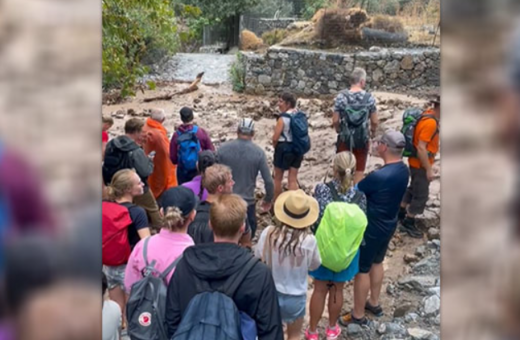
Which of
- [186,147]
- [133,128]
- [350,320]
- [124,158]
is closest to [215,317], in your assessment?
[350,320]

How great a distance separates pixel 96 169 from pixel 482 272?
1.75 ft

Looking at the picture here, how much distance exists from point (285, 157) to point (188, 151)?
1.46m

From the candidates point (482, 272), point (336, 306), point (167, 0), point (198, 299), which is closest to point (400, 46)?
point (167, 0)

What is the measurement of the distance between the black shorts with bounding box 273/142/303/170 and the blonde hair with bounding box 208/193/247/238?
3507 millimetres

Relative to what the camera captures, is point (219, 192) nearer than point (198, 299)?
No

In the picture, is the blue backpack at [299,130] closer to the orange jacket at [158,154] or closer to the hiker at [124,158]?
the orange jacket at [158,154]

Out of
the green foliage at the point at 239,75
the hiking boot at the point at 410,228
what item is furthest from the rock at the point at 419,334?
the green foliage at the point at 239,75

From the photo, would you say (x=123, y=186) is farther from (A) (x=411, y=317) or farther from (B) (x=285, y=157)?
(B) (x=285, y=157)

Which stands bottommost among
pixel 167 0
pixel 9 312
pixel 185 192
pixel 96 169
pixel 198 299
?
pixel 198 299

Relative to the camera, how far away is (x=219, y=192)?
137 inches

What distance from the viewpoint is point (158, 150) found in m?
5.29

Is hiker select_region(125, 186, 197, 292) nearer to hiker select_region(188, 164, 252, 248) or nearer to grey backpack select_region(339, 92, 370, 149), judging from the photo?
hiker select_region(188, 164, 252, 248)

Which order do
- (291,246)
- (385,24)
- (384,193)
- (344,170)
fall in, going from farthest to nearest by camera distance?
1. (385,24)
2. (384,193)
3. (344,170)
4. (291,246)

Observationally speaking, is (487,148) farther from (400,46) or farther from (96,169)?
(400,46)
